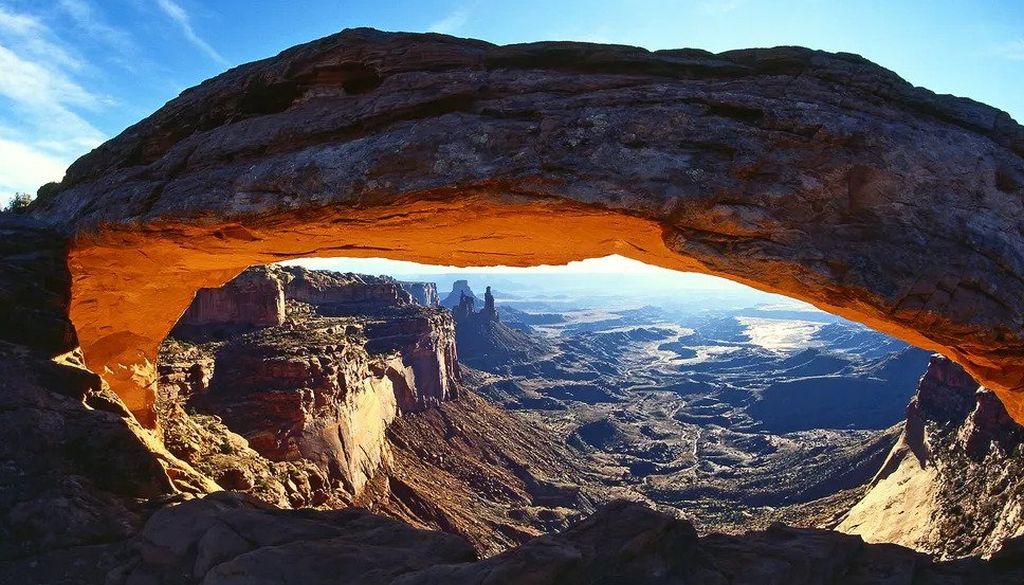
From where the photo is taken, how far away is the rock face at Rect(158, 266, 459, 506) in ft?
84.6

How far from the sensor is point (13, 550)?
9633mm

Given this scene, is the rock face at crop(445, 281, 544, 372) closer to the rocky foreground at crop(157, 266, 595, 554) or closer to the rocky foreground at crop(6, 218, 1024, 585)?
the rocky foreground at crop(157, 266, 595, 554)

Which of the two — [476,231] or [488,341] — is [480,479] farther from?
[488,341]

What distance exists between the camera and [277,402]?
36906 millimetres

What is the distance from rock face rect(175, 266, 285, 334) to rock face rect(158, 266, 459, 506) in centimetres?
12

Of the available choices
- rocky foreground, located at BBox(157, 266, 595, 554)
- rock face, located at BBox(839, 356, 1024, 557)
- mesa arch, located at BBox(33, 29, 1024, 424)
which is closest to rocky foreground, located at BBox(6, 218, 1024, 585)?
mesa arch, located at BBox(33, 29, 1024, 424)

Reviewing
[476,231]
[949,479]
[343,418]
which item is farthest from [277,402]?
[949,479]

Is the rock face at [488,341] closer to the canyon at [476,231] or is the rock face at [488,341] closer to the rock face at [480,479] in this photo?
the rock face at [480,479]

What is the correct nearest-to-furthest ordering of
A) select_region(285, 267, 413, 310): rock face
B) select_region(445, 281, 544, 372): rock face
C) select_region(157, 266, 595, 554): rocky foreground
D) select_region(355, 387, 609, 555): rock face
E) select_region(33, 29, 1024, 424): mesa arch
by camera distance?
select_region(33, 29, 1024, 424): mesa arch → select_region(157, 266, 595, 554): rocky foreground → select_region(355, 387, 609, 555): rock face → select_region(285, 267, 413, 310): rock face → select_region(445, 281, 544, 372): rock face

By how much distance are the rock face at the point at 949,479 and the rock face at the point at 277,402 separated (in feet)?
86.1

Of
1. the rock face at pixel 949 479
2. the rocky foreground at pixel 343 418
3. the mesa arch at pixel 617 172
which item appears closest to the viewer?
the mesa arch at pixel 617 172

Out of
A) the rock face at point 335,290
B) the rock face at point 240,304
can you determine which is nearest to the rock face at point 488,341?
the rock face at point 335,290

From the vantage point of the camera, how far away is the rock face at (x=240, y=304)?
4638cm

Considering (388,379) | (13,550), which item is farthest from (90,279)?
(388,379)
